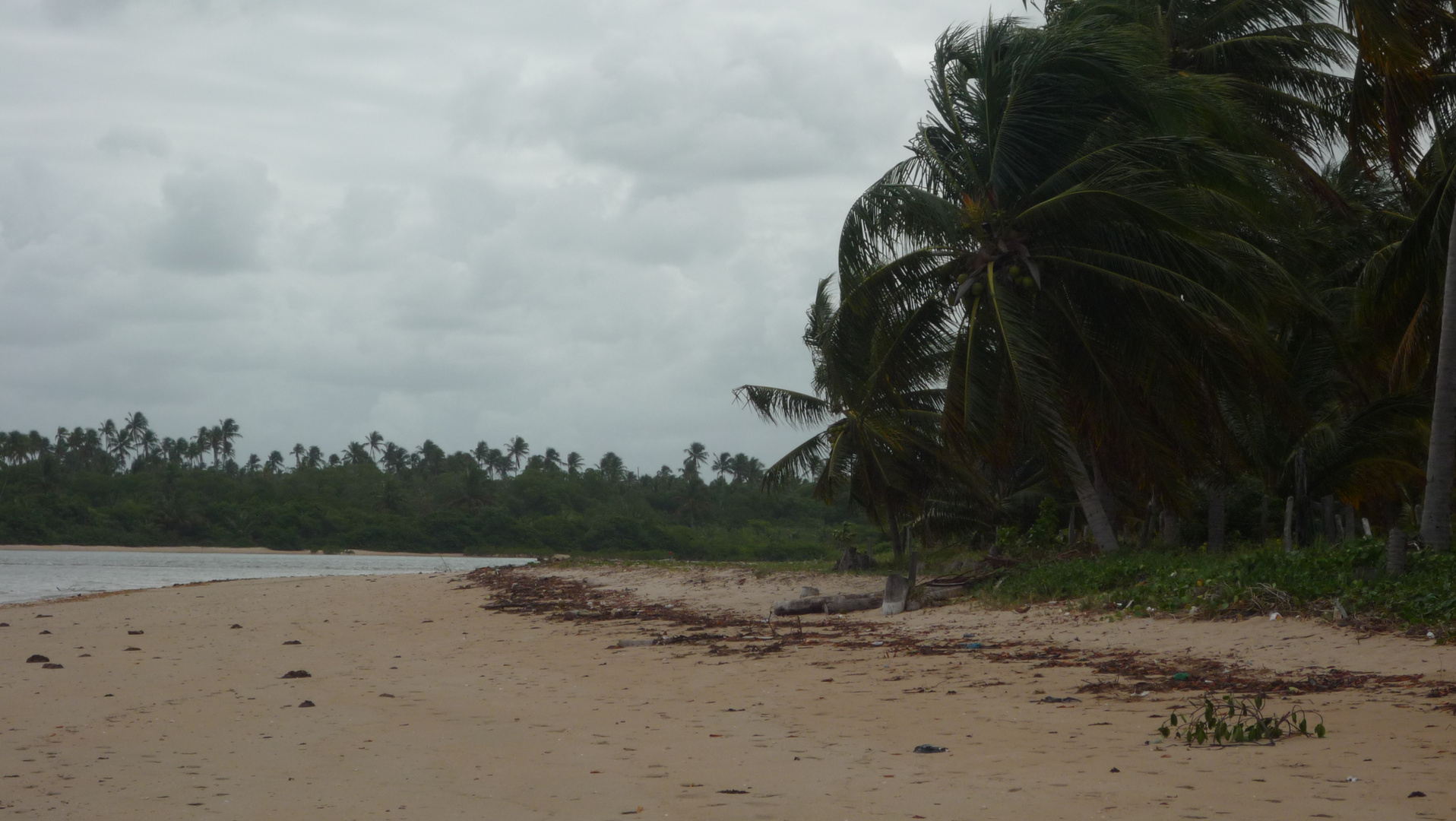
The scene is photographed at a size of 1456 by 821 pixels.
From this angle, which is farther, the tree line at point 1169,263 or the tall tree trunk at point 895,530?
the tall tree trunk at point 895,530

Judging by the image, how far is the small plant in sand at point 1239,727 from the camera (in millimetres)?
4773

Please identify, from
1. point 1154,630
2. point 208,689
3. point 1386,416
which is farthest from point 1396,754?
point 1386,416

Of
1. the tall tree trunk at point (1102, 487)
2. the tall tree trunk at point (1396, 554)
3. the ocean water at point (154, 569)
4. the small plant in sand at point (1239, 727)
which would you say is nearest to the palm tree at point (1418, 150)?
the tall tree trunk at point (1396, 554)

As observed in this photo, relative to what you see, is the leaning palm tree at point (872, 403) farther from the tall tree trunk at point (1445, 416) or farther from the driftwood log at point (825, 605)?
the tall tree trunk at point (1445, 416)

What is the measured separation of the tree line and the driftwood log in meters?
2.31

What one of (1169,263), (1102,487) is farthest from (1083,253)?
(1102,487)

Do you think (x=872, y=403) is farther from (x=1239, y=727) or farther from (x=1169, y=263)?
(x=1239, y=727)

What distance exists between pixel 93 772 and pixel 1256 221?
13257 millimetres

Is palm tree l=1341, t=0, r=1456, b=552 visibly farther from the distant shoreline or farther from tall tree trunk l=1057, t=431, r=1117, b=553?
the distant shoreline

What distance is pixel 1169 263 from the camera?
12.9 m

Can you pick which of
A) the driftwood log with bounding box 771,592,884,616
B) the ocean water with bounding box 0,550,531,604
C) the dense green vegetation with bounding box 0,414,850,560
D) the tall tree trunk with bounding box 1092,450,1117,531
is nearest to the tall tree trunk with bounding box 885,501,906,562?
the tall tree trunk with bounding box 1092,450,1117,531

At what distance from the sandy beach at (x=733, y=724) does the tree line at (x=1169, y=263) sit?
3.51 meters

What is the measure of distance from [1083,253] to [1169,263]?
3.44 ft

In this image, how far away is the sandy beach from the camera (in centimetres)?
424
